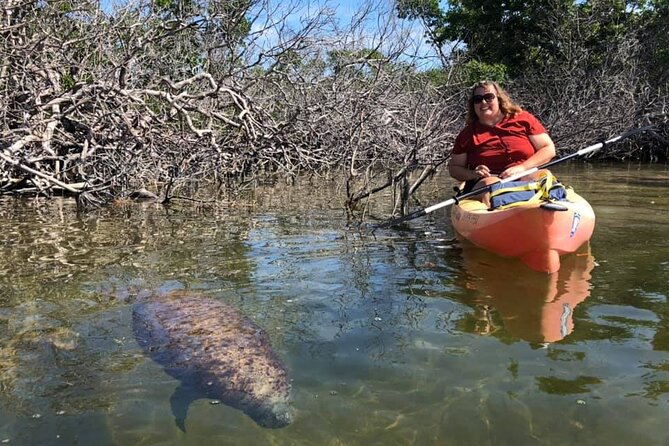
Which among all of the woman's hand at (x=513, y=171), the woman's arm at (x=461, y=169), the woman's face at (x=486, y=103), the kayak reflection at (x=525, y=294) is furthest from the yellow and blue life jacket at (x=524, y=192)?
the woman's face at (x=486, y=103)

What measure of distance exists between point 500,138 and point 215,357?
4435 mm

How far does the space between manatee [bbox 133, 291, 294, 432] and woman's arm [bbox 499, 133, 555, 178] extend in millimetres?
3501

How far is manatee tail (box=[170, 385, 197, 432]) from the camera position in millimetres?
2991

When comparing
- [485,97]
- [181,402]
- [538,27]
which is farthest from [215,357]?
[538,27]

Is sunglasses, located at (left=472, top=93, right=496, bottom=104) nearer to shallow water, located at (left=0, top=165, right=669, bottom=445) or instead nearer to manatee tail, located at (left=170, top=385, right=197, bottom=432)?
shallow water, located at (left=0, top=165, right=669, bottom=445)

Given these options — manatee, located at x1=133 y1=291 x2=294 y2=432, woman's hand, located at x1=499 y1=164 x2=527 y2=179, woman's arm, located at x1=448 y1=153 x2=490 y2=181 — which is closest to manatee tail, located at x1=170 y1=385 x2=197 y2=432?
manatee, located at x1=133 y1=291 x2=294 y2=432

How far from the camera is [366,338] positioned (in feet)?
13.3

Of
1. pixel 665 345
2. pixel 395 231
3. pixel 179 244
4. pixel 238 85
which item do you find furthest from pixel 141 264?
pixel 238 85

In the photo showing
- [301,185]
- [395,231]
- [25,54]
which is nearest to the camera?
[395,231]

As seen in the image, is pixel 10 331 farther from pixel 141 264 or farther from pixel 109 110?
pixel 109 110

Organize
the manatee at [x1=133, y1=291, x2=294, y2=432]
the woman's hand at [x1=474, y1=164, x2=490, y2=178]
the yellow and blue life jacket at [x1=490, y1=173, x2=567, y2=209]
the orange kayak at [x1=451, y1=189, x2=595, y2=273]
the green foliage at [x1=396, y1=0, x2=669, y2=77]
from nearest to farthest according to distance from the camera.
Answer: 1. the manatee at [x1=133, y1=291, x2=294, y2=432]
2. the orange kayak at [x1=451, y1=189, x2=595, y2=273]
3. the yellow and blue life jacket at [x1=490, y1=173, x2=567, y2=209]
4. the woman's hand at [x1=474, y1=164, x2=490, y2=178]
5. the green foliage at [x1=396, y1=0, x2=669, y2=77]

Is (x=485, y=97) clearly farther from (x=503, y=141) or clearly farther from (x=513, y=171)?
(x=513, y=171)

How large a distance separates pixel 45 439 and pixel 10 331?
168cm

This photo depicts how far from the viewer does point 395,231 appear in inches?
320
